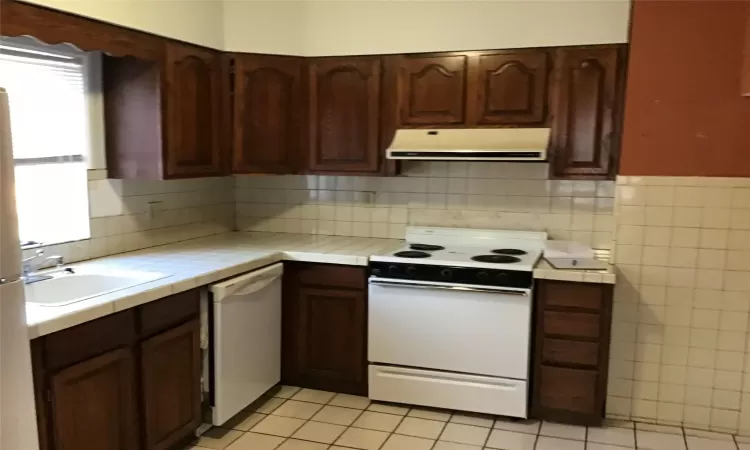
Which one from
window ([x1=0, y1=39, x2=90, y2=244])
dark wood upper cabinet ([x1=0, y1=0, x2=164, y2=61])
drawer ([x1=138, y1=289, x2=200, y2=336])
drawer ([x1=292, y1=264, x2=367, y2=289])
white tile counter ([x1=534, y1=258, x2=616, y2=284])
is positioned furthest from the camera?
drawer ([x1=292, y1=264, x2=367, y2=289])

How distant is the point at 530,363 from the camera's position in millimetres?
3475

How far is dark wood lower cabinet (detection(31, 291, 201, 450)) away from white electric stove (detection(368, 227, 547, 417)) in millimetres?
1060

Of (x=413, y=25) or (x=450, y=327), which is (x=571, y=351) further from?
(x=413, y=25)

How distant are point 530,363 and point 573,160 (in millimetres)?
1137

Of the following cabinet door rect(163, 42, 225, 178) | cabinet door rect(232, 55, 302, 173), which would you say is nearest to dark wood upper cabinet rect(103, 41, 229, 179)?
cabinet door rect(163, 42, 225, 178)

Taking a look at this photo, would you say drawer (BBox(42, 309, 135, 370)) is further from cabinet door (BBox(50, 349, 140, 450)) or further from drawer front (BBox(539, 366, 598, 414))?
drawer front (BBox(539, 366, 598, 414))

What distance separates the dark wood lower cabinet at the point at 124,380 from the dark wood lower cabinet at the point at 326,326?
0.79 m

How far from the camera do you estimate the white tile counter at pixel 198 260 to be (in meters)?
2.37

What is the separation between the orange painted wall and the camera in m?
3.21

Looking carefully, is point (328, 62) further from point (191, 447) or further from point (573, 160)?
point (191, 447)

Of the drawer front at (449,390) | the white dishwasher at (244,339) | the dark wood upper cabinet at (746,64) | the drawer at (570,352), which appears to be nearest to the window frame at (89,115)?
the white dishwasher at (244,339)

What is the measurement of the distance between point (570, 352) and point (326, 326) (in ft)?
4.52

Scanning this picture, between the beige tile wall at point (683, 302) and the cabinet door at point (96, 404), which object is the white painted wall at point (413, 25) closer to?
the beige tile wall at point (683, 302)

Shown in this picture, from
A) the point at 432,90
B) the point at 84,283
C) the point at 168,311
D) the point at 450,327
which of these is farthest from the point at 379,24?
the point at 84,283
